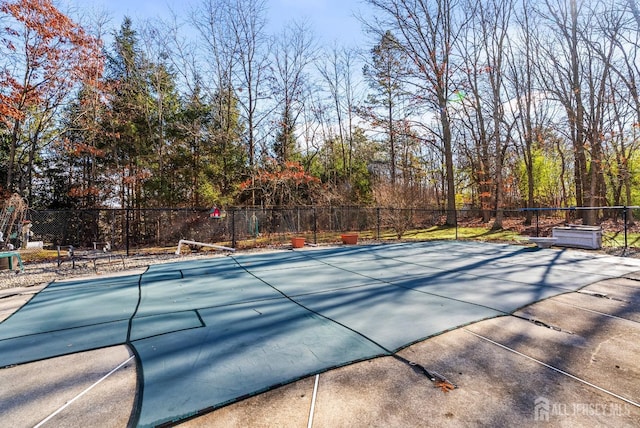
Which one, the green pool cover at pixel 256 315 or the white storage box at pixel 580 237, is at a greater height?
the white storage box at pixel 580 237

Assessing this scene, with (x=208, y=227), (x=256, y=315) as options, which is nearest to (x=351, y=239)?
(x=208, y=227)

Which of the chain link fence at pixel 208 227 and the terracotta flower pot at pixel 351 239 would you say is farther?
the chain link fence at pixel 208 227

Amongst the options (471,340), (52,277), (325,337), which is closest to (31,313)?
(52,277)

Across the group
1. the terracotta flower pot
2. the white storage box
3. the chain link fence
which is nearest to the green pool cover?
the white storage box

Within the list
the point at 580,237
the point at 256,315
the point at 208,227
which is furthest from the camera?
the point at 208,227

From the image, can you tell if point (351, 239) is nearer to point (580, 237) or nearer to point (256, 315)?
point (580, 237)

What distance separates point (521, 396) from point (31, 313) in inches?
200

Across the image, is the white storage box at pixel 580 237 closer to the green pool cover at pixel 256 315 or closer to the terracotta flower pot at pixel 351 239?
the green pool cover at pixel 256 315

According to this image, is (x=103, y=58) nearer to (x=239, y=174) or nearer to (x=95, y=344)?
(x=239, y=174)

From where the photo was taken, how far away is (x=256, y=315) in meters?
3.41

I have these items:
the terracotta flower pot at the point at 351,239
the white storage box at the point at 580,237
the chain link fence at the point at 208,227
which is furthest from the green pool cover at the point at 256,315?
the chain link fence at the point at 208,227

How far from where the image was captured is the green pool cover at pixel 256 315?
2.17 metres

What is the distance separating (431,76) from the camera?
1559 centimetres

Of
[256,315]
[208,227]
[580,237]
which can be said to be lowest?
[256,315]
